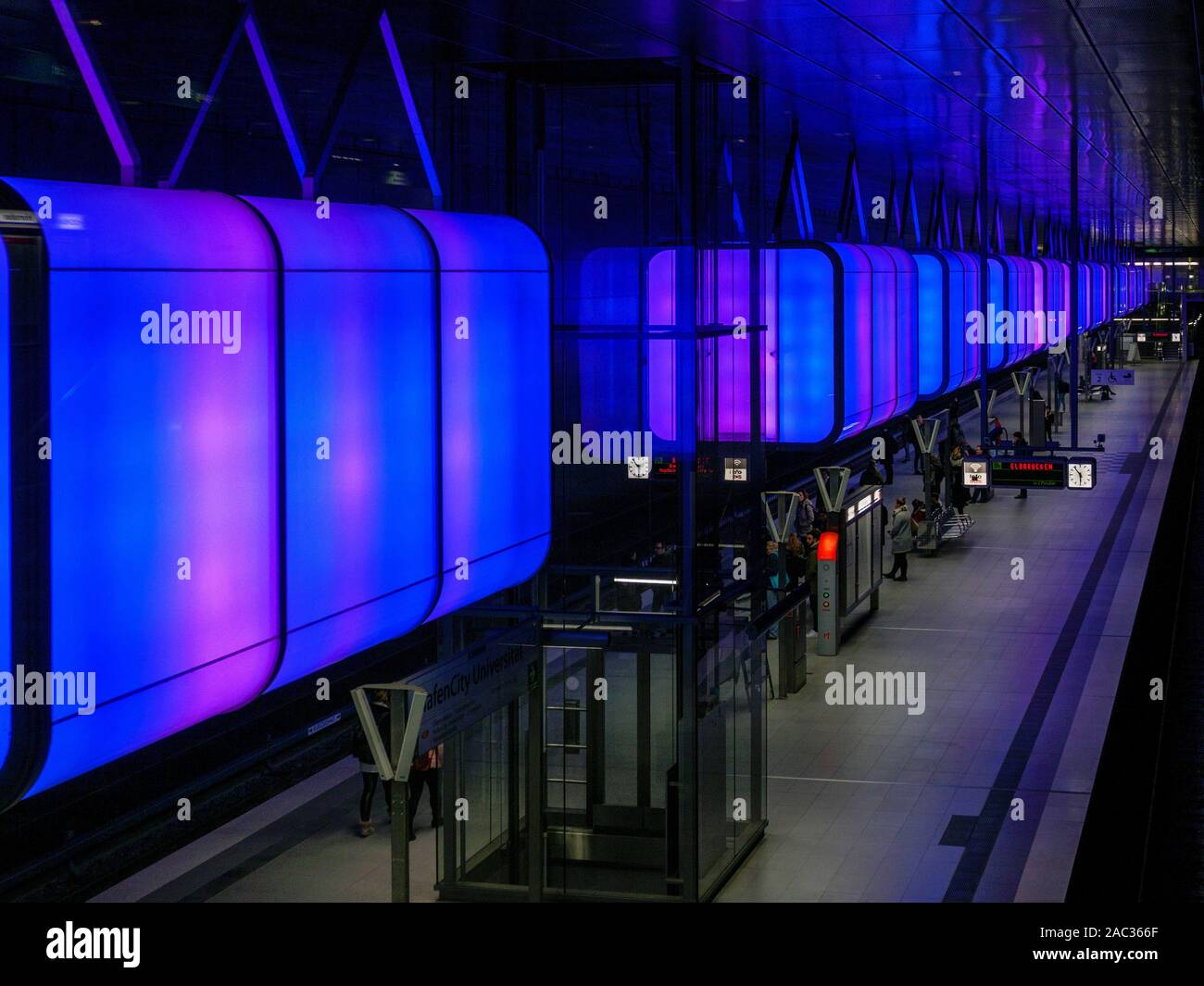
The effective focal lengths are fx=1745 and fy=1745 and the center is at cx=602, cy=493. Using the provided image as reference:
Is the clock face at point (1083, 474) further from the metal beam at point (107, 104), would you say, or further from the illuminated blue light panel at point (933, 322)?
the metal beam at point (107, 104)

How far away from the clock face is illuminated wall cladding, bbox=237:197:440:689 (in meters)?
15.7

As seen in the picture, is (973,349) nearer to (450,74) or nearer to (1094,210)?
(450,74)

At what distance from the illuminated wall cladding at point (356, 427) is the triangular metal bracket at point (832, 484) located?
50.3ft

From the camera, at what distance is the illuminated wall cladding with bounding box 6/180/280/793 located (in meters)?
4.12

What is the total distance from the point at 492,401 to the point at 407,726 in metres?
1.93

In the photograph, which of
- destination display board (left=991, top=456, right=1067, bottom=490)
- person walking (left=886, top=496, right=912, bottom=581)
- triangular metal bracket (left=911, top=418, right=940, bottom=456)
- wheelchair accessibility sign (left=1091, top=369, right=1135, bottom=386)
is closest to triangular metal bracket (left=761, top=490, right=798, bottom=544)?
destination display board (left=991, top=456, right=1067, bottom=490)

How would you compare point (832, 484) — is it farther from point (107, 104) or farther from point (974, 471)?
point (107, 104)

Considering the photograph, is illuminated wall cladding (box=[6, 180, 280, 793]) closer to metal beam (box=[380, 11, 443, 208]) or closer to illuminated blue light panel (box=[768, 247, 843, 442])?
metal beam (box=[380, 11, 443, 208])

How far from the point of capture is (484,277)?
6.95 metres

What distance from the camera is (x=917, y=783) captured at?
47.6ft

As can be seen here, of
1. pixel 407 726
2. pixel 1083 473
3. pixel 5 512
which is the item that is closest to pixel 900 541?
pixel 1083 473

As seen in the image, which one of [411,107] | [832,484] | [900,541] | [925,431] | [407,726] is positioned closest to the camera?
[411,107]

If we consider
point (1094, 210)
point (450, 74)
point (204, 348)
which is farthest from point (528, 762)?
point (1094, 210)
